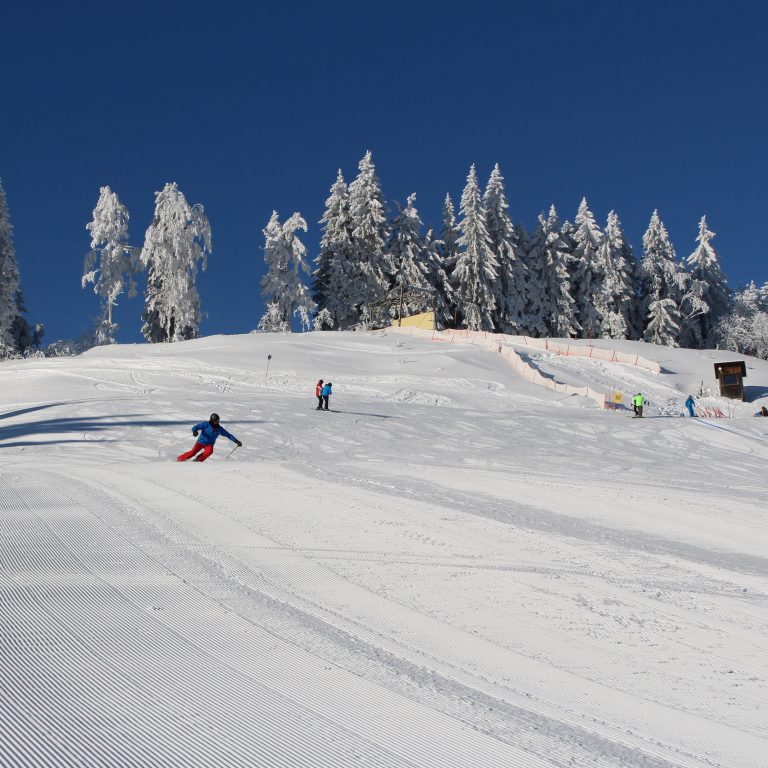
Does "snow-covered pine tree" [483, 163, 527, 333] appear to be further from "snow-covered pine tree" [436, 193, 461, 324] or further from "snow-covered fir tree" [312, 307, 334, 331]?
"snow-covered fir tree" [312, 307, 334, 331]

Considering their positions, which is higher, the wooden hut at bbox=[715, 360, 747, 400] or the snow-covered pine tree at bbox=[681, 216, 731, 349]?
the snow-covered pine tree at bbox=[681, 216, 731, 349]

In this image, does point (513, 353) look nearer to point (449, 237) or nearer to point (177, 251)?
point (177, 251)

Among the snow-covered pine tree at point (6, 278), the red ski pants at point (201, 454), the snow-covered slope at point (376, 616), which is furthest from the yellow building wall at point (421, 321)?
the red ski pants at point (201, 454)

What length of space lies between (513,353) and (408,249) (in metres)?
25.3

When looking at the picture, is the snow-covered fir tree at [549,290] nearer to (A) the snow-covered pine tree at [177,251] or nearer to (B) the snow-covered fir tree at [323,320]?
(B) the snow-covered fir tree at [323,320]

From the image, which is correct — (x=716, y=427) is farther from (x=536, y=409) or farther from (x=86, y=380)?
(x=86, y=380)

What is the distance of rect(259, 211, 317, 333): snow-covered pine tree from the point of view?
61281 mm

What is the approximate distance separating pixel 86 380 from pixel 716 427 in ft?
85.4

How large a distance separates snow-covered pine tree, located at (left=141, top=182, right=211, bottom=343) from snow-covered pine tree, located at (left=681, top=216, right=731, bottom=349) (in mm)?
50500

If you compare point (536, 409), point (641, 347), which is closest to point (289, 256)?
point (641, 347)

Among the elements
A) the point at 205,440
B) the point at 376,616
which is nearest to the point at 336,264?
the point at 205,440

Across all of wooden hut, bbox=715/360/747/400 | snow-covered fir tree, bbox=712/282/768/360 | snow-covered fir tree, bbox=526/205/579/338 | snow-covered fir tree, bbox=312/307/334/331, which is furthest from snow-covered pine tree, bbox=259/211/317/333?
snow-covered fir tree, bbox=712/282/768/360

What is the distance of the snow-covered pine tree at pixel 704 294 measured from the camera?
76.1 m

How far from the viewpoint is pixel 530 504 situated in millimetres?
11508
